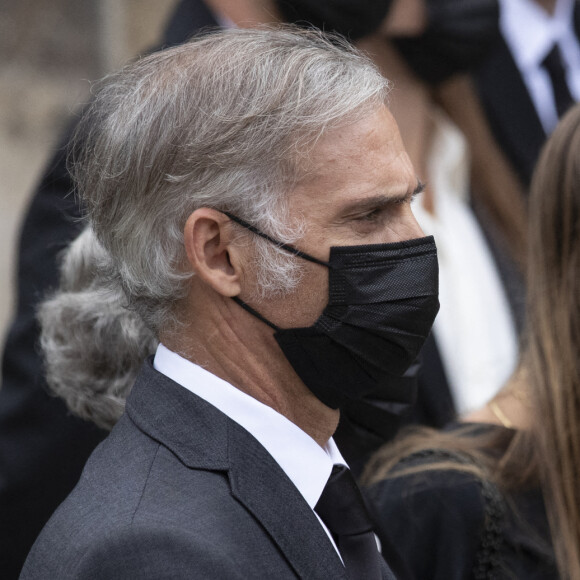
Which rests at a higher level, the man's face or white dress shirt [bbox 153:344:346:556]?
the man's face

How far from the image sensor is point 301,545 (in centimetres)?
154

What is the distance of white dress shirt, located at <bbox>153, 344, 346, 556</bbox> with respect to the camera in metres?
1.66

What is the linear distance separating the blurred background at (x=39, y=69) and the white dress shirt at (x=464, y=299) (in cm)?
244

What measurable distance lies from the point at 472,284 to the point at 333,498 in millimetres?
1913

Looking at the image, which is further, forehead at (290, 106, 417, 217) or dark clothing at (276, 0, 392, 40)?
dark clothing at (276, 0, 392, 40)

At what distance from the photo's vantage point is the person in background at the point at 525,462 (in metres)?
2.13

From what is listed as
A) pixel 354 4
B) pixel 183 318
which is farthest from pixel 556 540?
pixel 354 4

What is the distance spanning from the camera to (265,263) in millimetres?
1687

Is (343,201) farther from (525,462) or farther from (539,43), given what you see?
(539,43)

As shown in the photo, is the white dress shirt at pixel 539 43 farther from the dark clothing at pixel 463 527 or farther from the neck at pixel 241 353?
the neck at pixel 241 353

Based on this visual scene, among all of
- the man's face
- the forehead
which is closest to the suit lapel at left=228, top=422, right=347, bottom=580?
the man's face

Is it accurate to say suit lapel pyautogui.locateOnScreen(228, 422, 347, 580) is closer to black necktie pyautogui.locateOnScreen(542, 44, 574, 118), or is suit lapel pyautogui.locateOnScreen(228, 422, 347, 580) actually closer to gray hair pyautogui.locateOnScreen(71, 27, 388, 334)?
gray hair pyautogui.locateOnScreen(71, 27, 388, 334)

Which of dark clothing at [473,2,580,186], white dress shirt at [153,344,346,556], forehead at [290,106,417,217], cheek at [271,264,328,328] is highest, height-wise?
forehead at [290,106,417,217]

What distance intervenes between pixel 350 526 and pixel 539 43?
11.0 feet
